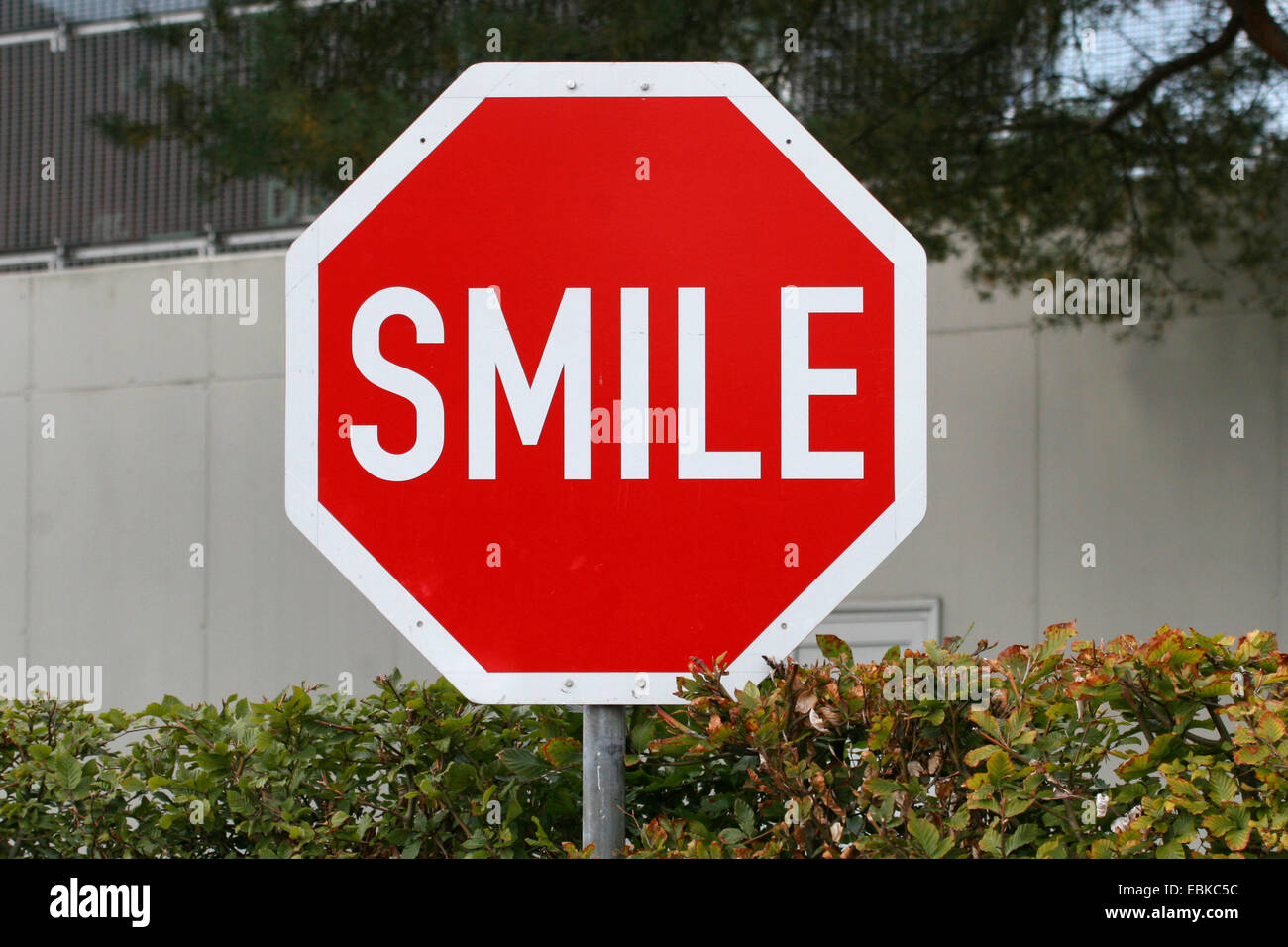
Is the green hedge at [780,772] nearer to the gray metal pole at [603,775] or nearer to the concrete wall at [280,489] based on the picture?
the gray metal pole at [603,775]

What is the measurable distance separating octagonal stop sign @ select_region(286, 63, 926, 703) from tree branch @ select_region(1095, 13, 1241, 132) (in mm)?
4692

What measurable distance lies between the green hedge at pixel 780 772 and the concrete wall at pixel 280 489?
4.25m

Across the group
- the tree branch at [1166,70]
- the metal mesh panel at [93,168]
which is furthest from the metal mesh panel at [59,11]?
the tree branch at [1166,70]

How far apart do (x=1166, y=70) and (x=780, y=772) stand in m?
5.04

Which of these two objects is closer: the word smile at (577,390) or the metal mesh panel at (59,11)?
the word smile at (577,390)

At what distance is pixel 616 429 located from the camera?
5.25ft

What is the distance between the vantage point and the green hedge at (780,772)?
1624 mm

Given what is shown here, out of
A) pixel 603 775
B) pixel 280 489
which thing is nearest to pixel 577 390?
pixel 603 775

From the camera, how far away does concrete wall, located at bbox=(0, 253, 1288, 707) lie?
577 cm

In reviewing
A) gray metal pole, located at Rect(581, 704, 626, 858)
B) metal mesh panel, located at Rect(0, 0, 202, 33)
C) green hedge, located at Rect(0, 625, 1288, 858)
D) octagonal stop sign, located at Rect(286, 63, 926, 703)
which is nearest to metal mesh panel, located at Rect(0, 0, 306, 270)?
metal mesh panel, located at Rect(0, 0, 202, 33)

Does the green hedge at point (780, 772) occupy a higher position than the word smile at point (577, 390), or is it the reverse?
the word smile at point (577, 390)

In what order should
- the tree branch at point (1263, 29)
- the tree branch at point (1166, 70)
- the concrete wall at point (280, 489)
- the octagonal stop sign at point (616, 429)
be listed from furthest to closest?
the concrete wall at point (280, 489) < the tree branch at point (1166, 70) < the tree branch at point (1263, 29) < the octagonal stop sign at point (616, 429)

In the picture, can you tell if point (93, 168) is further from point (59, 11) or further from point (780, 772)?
point (780, 772)

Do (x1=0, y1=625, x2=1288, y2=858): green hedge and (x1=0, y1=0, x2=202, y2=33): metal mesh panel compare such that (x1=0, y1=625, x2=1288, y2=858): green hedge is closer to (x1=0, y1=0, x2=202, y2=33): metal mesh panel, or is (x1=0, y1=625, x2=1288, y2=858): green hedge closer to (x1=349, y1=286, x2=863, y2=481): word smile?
(x1=349, y1=286, x2=863, y2=481): word smile
